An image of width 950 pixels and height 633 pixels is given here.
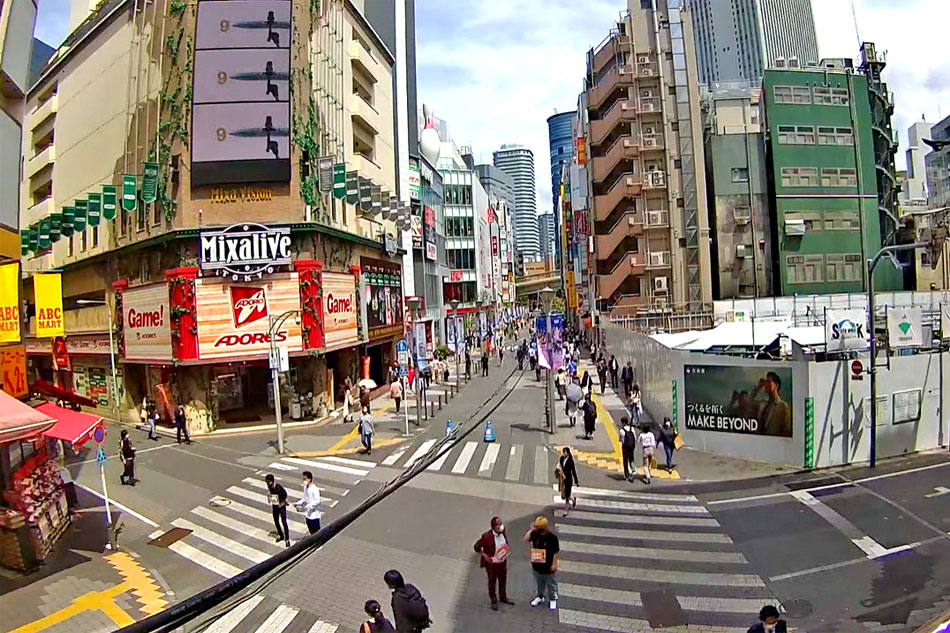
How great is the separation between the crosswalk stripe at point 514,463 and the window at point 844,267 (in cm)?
3564

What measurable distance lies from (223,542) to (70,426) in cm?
476

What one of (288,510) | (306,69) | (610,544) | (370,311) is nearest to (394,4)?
(306,69)

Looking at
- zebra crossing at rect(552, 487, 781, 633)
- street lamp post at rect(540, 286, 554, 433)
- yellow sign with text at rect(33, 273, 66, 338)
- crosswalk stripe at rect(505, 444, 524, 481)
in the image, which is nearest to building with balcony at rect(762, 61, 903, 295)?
street lamp post at rect(540, 286, 554, 433)

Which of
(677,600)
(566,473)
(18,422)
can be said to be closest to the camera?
(677,600)

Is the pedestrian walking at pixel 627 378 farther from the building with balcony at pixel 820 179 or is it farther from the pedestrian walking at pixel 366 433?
the building with balcony at pixel 820 179

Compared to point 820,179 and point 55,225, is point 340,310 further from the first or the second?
point 820,179

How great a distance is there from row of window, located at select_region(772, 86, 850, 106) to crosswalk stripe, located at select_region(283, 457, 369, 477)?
138ft

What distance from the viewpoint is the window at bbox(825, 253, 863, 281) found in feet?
154

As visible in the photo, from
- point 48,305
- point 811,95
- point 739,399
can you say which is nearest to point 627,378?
point 739,399

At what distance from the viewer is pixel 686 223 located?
4634 centimetres

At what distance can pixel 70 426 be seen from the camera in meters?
14.9

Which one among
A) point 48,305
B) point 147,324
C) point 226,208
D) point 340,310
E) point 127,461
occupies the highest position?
point 226,208

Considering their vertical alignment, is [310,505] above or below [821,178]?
below

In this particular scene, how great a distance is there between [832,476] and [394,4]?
46.3 m
